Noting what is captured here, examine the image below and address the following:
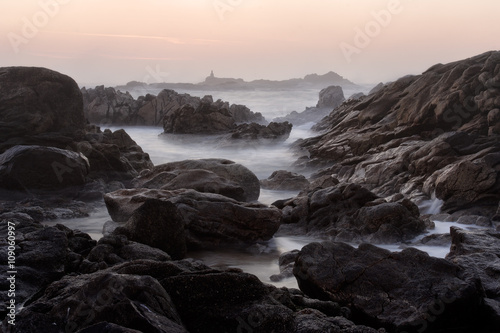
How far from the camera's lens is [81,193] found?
15.0 meters

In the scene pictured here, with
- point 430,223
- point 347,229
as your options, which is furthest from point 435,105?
point 347,229

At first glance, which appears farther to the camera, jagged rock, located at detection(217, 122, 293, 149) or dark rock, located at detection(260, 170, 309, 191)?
jagged rock, located at detection(217, 122, 293, 149)

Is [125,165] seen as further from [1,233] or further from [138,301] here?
[138,301]

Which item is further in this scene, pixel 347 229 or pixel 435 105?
pixel 435 105

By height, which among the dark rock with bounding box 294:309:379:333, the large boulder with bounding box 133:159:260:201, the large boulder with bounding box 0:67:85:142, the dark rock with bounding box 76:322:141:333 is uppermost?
the large boulder with bounding box 0:67:85:142

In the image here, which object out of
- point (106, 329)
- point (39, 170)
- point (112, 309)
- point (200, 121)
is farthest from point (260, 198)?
point (200, 121)

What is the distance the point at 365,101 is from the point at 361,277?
18.5m

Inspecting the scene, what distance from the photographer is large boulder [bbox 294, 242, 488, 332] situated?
5.74 meters

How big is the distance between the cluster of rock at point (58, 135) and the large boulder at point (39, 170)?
0.03 meters

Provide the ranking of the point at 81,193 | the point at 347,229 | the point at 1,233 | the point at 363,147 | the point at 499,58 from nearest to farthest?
the point at 1,233
the point at 347,229
the point at 81,193
the point at 499,58
the point at 363,147

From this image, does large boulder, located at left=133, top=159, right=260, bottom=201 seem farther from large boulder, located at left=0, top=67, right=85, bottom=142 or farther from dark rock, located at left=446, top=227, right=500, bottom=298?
dark rock, located at left=446, top=227, right=500, bottom=298

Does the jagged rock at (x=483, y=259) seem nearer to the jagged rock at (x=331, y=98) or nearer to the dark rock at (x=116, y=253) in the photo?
the dark rock at (x=116, y=253)

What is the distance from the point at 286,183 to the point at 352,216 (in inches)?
244

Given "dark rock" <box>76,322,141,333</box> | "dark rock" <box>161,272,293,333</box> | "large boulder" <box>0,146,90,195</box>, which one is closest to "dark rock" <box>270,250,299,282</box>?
"dark rock" <box>161,272,293,333</box>
